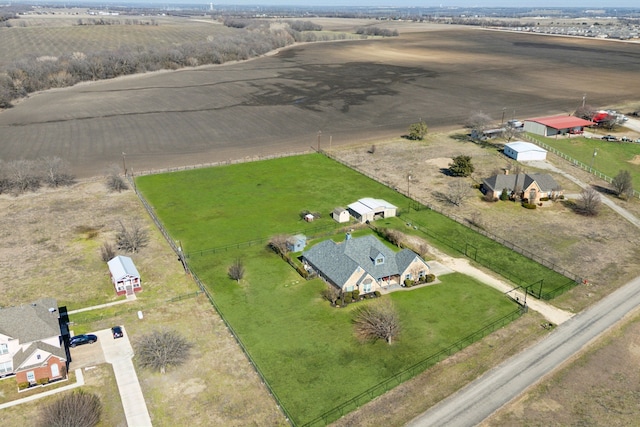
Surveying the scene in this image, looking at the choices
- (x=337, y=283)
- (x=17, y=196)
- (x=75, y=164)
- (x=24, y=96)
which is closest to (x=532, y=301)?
(x=337, y=283)

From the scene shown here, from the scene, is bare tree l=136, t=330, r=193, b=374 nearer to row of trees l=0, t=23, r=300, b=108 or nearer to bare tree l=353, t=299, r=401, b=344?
bare tree l=353, t=299, r=401, b=344

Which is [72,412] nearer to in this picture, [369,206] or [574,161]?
[369,206]

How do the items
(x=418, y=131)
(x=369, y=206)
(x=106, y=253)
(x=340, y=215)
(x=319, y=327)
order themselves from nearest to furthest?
(x=319, y=327) < (x=106, y=253) < (x=340, y=215) < (x=369, y=206) < (x=418, y=131)

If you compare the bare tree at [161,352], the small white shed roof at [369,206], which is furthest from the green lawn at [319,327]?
the small white shed roof at [369,206]

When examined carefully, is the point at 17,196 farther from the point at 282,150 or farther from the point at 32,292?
the point at 282,150

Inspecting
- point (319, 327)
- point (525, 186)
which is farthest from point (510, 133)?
point (319, 327)

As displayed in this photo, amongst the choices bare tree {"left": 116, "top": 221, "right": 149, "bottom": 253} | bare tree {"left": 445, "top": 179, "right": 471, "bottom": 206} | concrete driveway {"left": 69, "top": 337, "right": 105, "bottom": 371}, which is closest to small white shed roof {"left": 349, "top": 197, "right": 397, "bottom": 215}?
bare tree {"left": 445, "top": 179, "right": 471, "bottom": 206}
